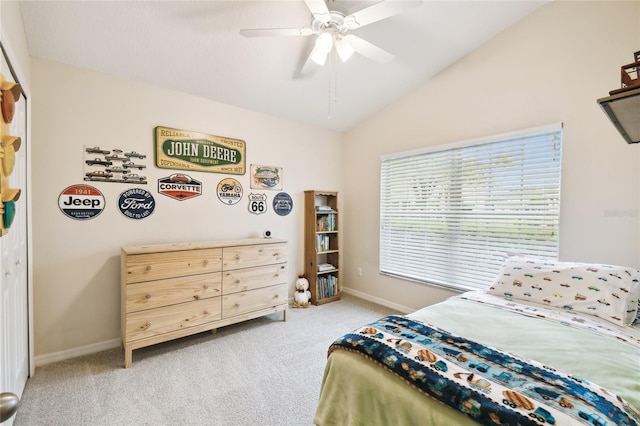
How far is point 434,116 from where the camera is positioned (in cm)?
321

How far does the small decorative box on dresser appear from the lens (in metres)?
2.26

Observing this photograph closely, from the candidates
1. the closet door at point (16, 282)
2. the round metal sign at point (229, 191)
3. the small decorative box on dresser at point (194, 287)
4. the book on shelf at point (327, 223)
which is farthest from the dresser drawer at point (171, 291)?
the book on shelf at point (327, 223)

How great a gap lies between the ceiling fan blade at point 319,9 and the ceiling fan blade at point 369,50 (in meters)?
0.26

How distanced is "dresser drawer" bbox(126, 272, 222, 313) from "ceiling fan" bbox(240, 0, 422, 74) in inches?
80.7

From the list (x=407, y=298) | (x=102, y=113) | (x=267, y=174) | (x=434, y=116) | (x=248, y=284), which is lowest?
(x=407, y=298)

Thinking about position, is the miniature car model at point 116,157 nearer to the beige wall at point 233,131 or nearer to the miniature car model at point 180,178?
the beige wall at point 233,131

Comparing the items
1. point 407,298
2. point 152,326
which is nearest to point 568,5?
point 407,298

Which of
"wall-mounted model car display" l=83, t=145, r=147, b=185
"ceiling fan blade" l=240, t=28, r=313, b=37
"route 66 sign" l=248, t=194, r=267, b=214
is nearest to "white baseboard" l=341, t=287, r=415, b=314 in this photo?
"route 66 sign" l=248, t=194, r=267, b=214

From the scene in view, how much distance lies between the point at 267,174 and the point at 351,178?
1350mm

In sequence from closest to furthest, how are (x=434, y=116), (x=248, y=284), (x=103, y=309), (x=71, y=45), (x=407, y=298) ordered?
(x=71, y=45) < (x=103, y=309) < (x=248, y=284) < (x=434, y=116) < (x=407, y=298)

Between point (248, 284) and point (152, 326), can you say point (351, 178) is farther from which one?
point (152, 326)

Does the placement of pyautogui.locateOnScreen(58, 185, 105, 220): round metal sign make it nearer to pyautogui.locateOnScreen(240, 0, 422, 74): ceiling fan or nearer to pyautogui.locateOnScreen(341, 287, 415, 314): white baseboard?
pyautogui.locateOnScreen(240, 0, 422, 74): ceiling fan

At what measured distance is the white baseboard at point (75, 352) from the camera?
225 cm

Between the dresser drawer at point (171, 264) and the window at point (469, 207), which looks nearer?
the dresser drawer at point (171, 264)
